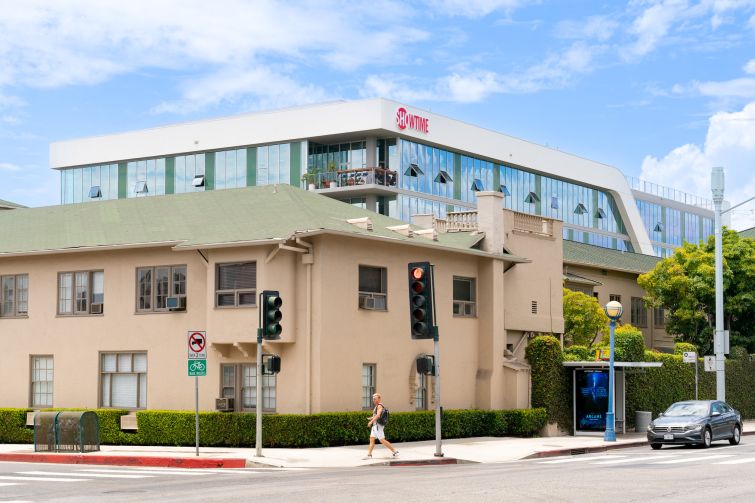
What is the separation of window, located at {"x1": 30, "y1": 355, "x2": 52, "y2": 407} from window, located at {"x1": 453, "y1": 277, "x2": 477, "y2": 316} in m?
13.4

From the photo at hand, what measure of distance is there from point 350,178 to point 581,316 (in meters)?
29.1

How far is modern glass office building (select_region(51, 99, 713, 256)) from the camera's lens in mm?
75875

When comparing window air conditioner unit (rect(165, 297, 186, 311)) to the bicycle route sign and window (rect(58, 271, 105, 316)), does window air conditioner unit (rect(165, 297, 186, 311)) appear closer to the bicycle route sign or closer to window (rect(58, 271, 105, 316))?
window (rect(58, 271, 105, 316))

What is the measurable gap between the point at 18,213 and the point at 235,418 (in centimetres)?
1429

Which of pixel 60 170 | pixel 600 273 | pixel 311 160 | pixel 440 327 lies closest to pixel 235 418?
pixel 440 327

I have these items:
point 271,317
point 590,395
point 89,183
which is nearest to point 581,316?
point 590,395

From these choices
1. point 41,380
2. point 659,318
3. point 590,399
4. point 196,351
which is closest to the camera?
point 196,351

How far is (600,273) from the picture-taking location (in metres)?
57.9

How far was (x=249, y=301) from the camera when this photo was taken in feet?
106

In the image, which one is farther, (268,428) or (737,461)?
(268,428)

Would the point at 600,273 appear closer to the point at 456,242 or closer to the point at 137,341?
the point at 456,242

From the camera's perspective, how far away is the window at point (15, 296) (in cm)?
3753

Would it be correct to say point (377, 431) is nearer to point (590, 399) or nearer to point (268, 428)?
point (268, 428)

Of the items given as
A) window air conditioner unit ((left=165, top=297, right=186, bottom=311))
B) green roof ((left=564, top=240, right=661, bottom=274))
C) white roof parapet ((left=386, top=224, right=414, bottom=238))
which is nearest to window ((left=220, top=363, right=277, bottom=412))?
window air conditioner unit ((left=165, top=297, right=186, bottom=311))
